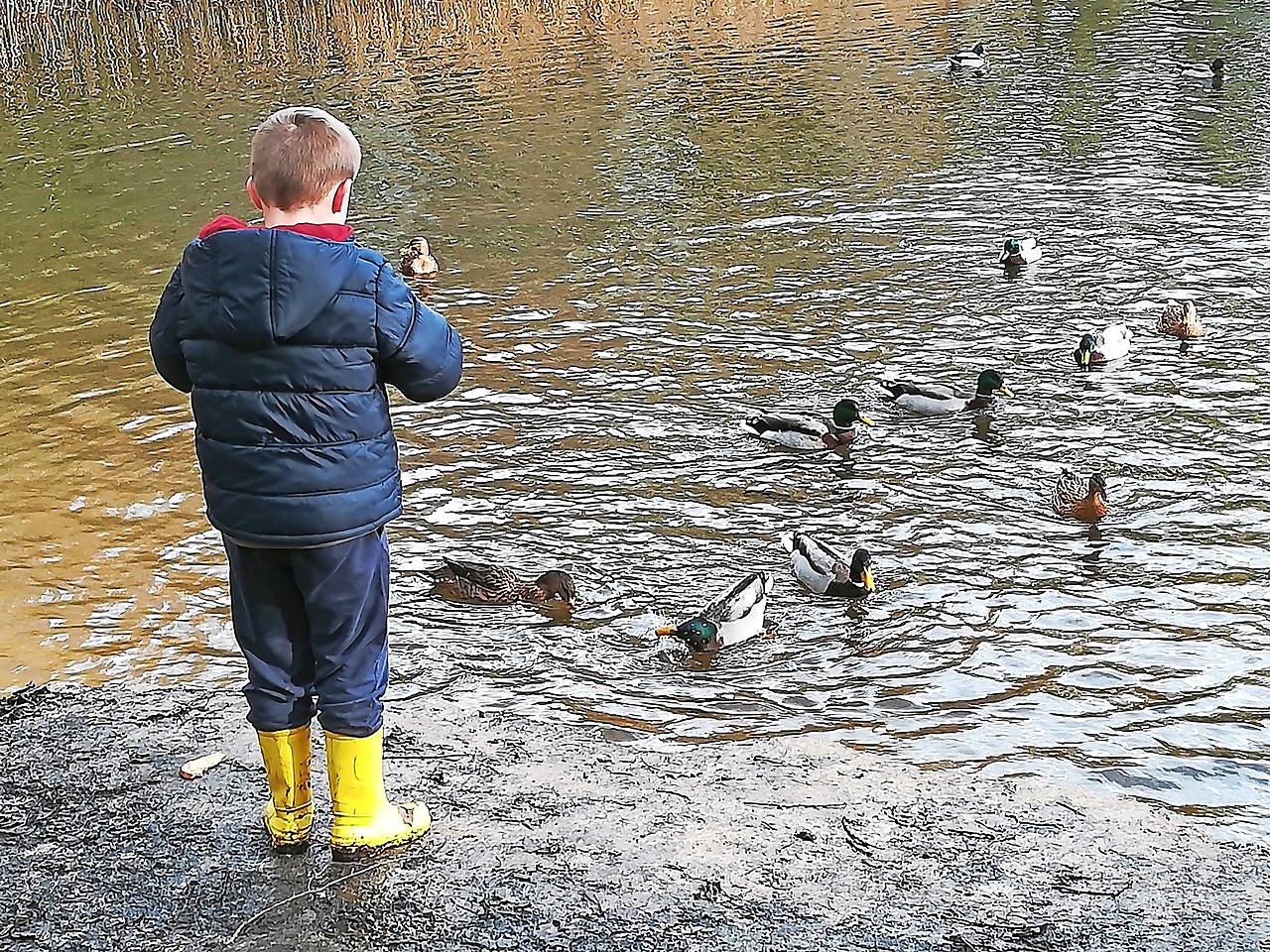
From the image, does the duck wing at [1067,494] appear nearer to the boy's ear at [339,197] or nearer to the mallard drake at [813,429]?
the mallard drake at [813,429]

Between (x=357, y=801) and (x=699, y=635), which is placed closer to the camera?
(x=357, y=801)

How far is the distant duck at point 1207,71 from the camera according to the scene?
66.2ft

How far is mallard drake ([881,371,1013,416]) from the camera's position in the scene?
31.4ft

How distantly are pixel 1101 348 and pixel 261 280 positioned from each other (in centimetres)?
808

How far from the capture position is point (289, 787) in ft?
14.3

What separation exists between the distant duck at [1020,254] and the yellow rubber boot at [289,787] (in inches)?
395

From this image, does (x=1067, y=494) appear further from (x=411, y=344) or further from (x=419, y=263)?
(x=419, y=263)

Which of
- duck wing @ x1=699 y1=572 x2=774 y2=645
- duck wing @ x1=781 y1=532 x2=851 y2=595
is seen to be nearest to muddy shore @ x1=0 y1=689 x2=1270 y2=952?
duck wing @ x1=699 y1=572 x2=774 y2=645

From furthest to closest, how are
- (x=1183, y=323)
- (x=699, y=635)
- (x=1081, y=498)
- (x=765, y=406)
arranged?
1. (x=1183, y=323)
2. (x=765, y=406)
3. (x=1081, y=498)
4. (x=699, y=635)

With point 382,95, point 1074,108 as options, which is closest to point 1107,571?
point 1074,108

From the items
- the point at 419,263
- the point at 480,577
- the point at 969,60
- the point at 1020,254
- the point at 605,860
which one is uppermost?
the point at 969,60

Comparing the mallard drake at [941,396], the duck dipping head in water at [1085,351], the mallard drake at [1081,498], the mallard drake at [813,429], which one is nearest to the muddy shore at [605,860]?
the mallard drake at [1081,498]

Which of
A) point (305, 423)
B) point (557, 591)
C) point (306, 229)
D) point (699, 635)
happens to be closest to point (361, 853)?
point (305, 423)

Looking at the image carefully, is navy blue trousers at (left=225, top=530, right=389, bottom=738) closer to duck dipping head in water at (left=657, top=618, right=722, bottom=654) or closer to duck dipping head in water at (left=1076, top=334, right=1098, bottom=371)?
duck dipping head in water at (left=657, top=618, right=722, bottom=654)
